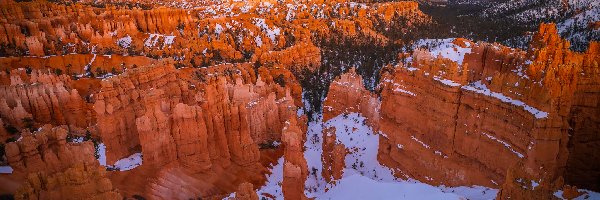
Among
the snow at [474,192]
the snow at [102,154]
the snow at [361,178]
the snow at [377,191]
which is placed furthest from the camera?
the snow at [102,154]

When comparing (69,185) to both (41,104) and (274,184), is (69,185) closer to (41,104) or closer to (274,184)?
(274,184)

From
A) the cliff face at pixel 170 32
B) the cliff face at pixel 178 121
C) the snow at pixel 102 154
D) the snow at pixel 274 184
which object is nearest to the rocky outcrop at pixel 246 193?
the snow at pixel 274 184

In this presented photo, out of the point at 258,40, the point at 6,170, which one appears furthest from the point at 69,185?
the point at 258,40

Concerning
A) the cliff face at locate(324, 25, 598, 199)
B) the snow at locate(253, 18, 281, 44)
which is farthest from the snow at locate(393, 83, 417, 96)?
the snow at locate(253, 18, 281, 44)

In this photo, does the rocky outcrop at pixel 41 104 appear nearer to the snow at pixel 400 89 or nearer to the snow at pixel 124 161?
the snow at pixel 124 161

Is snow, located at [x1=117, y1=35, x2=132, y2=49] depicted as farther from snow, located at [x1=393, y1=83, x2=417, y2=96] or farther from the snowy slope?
snow, located at [x1=393, y1=83, x2=417, y2=96]
